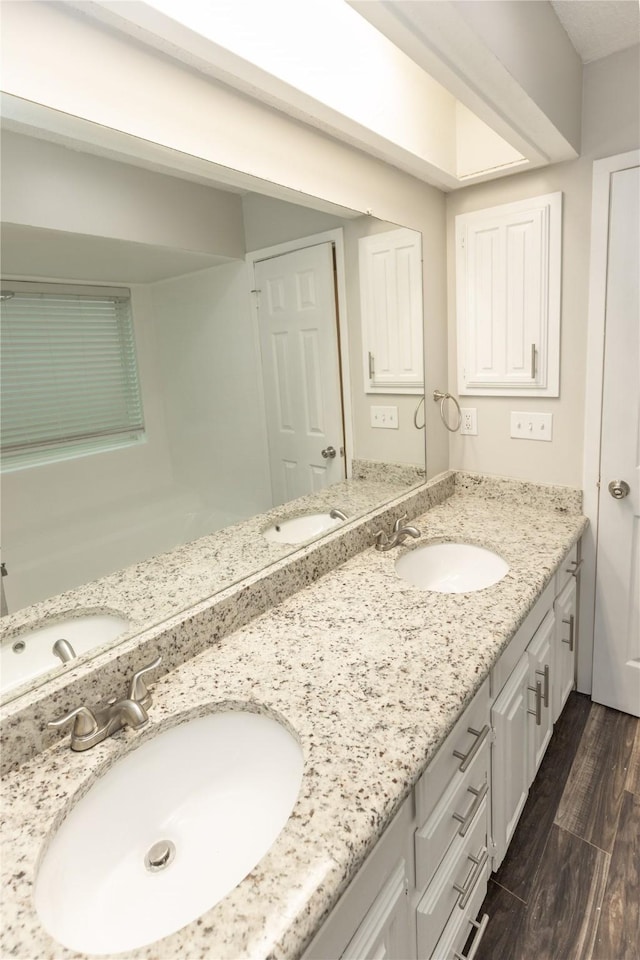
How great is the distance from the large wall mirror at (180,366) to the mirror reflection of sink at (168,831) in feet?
0.84

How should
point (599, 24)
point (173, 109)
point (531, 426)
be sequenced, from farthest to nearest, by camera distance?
point (531, 426) → point (599, 24) → point (173, 109)

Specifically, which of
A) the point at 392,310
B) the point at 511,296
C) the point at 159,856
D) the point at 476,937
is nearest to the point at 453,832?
the point at 476,937

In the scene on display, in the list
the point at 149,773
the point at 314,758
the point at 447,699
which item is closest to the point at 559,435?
the point at 447,699

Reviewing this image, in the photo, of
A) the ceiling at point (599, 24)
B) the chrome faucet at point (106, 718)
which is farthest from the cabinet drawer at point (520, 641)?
the ceiling at point (599, 24)

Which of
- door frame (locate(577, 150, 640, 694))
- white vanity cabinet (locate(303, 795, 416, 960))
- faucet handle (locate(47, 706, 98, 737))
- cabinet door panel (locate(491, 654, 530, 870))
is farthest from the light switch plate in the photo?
faucet handle (locate(47, 706, 98, 737))

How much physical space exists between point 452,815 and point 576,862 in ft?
2.55

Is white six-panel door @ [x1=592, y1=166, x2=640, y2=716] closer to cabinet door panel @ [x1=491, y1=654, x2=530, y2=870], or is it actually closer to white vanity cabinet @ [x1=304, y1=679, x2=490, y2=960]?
cabinet door panel @ [x1=491, y1=654, x2=530, y2=870]

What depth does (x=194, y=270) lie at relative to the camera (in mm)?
1214

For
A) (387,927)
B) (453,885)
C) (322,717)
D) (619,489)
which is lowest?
(453,885)

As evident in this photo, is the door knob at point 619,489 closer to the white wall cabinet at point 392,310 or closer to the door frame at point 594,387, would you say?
the door frame at point 594,387

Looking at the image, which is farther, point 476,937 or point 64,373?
point 476,937

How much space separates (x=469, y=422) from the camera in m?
2.20

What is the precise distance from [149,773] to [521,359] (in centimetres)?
181

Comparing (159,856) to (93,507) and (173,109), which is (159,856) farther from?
(173,109)
